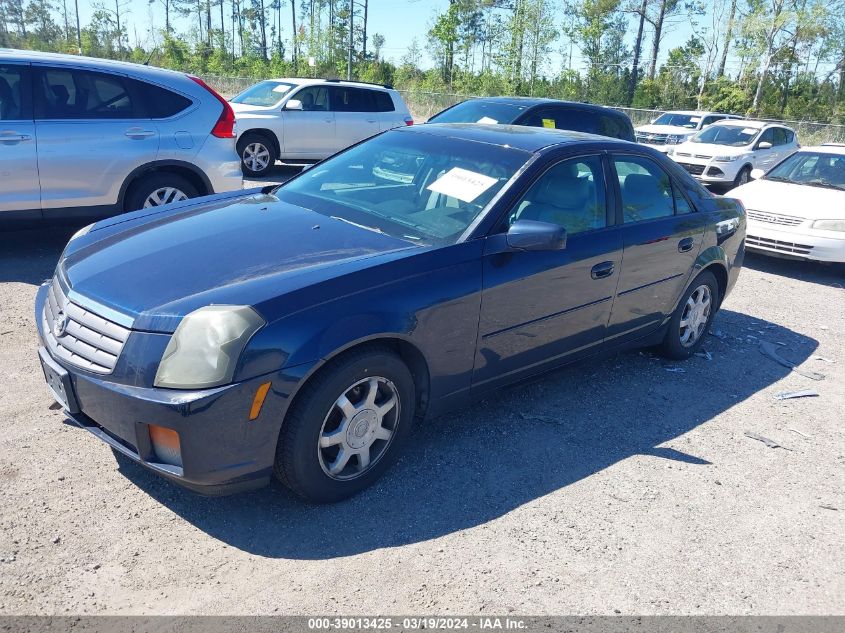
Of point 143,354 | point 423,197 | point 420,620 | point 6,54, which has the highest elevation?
point 6,54

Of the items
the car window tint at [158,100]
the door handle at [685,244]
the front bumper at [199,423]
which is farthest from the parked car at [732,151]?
the front bumper at [199,423]

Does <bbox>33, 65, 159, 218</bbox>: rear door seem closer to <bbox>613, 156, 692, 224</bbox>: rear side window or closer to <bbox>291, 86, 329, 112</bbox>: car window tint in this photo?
<bbox>613, 156, 692, 224</bbox>: rear side window

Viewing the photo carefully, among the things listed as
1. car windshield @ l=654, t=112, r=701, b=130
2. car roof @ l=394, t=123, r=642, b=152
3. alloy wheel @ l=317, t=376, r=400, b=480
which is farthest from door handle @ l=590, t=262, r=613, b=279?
car windshield @ l=654, t=112, r=701, b=130

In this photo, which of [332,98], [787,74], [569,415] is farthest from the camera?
[787,74]

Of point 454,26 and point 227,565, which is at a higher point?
point 454,26

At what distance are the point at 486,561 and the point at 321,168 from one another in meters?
2.80

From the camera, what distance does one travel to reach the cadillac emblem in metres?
3.14

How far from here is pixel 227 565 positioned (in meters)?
2.88

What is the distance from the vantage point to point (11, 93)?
6.10 metres

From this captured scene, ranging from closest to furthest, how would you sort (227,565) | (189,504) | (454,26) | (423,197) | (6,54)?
(227,565)
(189,504)
(423,197)
(6,54)
(454,26)

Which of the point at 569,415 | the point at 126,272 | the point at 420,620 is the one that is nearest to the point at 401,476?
the point at 420,620

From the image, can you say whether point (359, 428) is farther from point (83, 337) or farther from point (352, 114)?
point (352, 114)

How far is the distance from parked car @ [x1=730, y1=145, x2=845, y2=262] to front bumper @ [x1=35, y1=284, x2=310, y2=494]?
7.73 meters

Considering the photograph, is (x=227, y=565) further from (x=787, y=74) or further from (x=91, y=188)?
(x=787, y=74)
